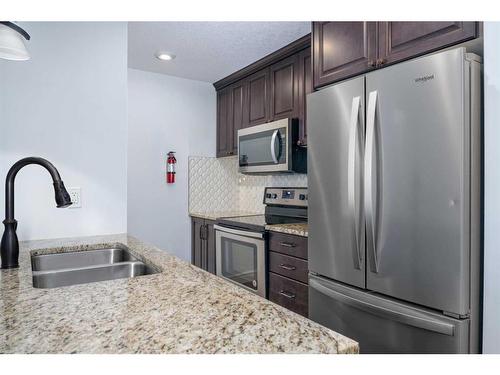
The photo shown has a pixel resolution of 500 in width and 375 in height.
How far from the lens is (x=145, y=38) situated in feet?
8.85

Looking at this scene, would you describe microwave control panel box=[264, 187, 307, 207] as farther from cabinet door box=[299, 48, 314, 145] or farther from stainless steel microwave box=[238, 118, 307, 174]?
cabinet door box=[299, 48, 314, 145]

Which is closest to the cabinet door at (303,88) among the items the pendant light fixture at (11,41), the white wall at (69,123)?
the white wall at (69,123)

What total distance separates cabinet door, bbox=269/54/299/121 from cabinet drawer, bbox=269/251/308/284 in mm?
1176

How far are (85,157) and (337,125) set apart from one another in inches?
52.7

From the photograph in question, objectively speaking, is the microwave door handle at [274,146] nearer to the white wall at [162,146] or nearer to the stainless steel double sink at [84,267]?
the white wall at [162,146]

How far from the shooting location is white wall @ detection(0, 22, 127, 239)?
1662 millimetres

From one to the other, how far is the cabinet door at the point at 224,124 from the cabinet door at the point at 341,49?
1722 mm

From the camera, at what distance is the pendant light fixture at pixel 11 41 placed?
1.14 meters

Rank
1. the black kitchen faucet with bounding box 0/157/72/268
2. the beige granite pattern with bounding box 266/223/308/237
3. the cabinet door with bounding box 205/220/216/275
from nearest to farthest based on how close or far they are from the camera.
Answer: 1. the black kitchen faucet with bounding box 0/157/72/268
2. the beige granite pattern with bounding box 266/223/308/237
3. the cabinet door with bounding box 205/220/216/275

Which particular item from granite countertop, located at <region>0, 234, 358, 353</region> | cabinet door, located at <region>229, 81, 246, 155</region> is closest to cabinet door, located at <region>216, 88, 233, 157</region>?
cabinet door, located at <region>229, 81, 246, 155</region>

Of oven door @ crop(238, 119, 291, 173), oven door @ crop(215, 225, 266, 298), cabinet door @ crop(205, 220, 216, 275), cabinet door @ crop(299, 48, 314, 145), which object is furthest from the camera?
cabinet door @ crop(205, 220, 216, 275)
